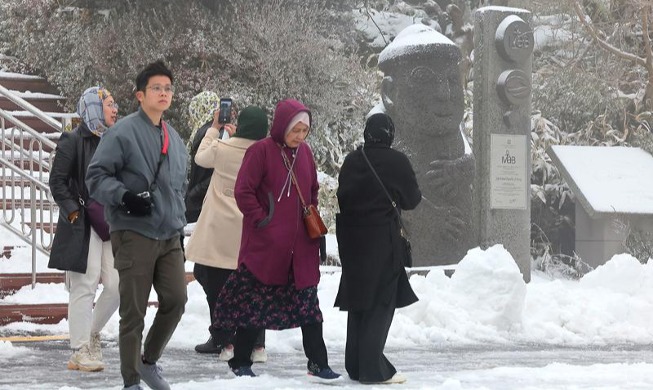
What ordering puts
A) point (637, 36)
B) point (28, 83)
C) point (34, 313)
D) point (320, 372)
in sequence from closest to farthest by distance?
point (320, 372) < point (34, 313) < point (28, 83) < point (637, 36)

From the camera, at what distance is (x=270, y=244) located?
823cm

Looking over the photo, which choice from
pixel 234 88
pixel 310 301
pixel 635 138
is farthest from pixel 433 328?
pixel 635 138

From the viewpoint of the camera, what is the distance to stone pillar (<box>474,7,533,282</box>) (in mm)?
14891

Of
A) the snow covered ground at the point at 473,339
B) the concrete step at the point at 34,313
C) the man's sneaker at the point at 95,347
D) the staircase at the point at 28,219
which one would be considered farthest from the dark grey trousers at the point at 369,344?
the concrete step at the point at 34,313

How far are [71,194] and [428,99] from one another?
636 centimetres

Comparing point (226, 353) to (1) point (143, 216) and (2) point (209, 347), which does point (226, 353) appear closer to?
(2) point (209, 347)

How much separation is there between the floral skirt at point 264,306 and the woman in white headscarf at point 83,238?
90cm

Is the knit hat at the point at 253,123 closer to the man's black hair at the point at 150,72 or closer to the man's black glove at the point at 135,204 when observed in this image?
the man's black hair at the point at 150,72

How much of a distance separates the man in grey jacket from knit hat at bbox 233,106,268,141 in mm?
1740

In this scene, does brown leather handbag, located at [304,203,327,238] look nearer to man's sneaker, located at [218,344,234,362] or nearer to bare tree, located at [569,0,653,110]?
man's sneaker, located at [218,344,234,362]

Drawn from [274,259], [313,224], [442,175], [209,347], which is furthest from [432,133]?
[274,259]

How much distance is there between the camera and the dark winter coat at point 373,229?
844 cm

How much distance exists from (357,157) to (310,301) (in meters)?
1.01

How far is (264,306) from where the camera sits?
27.2 feet
